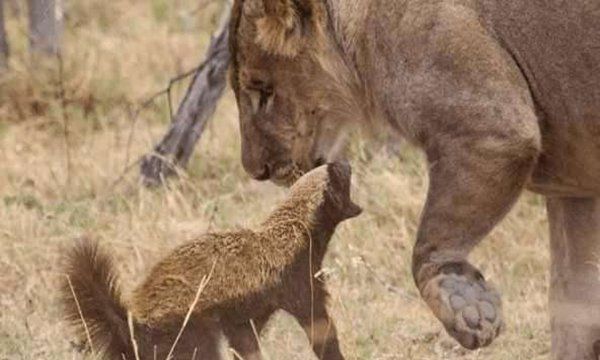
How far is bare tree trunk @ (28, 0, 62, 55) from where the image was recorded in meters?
9.95

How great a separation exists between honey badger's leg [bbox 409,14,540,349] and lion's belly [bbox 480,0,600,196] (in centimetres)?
6

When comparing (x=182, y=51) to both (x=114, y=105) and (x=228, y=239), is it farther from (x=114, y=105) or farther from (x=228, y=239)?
(x=228, y=239)

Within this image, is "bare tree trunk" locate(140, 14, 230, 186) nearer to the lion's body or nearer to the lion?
the lion

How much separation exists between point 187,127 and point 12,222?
1.21 metres

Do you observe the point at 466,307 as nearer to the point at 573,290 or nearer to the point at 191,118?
the point at 573,290

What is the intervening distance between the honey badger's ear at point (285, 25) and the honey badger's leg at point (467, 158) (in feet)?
2.03

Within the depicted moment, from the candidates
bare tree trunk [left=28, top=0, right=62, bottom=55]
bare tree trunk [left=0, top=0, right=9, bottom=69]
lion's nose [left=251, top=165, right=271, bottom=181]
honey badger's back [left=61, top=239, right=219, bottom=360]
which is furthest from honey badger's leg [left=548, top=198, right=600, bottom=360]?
bare tree trunk [left=0, top=0, right=9, bottom=69]

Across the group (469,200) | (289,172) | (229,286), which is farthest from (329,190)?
(469,200)

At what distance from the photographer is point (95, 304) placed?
541 cm

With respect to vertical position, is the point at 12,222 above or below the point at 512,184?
below

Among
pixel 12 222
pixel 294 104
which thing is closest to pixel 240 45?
pixel 294 104

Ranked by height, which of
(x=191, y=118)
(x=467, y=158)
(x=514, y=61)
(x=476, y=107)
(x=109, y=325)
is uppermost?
(x=514, y=61)

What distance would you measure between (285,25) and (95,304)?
1037mm

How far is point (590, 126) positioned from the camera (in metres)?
5.03
